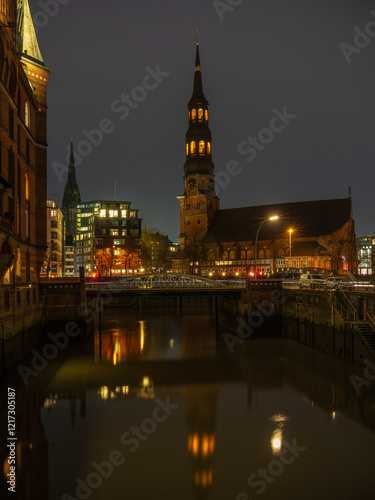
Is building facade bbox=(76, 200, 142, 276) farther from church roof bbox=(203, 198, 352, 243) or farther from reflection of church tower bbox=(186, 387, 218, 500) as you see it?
reflection of church tower bbox=(186, 387, 218, 500)

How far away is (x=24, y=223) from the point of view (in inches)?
1364

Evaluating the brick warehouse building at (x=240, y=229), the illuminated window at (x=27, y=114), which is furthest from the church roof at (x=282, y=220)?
the illuminated window at (x=27, y=114)

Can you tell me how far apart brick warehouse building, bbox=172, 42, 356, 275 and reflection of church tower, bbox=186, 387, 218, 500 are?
64.1m

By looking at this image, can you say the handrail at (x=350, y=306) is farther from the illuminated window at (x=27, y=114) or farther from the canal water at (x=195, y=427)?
the illuminated window at (x=27, y=114)

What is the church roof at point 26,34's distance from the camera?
43781 millimetres

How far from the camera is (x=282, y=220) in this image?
99938 millimetres

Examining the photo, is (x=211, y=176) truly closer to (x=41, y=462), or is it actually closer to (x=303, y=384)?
(x=303, y=384)

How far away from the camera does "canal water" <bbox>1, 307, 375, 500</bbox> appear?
14828 millimetres

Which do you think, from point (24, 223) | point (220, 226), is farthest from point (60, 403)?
point (220, 226)

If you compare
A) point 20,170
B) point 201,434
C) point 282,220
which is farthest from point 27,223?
point 282,220

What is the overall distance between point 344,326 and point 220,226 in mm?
78640

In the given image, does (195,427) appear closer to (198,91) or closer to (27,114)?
(27,114)

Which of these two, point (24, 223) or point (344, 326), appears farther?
point (24, 223)

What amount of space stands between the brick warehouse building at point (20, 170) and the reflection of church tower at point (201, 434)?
12.3 metres
